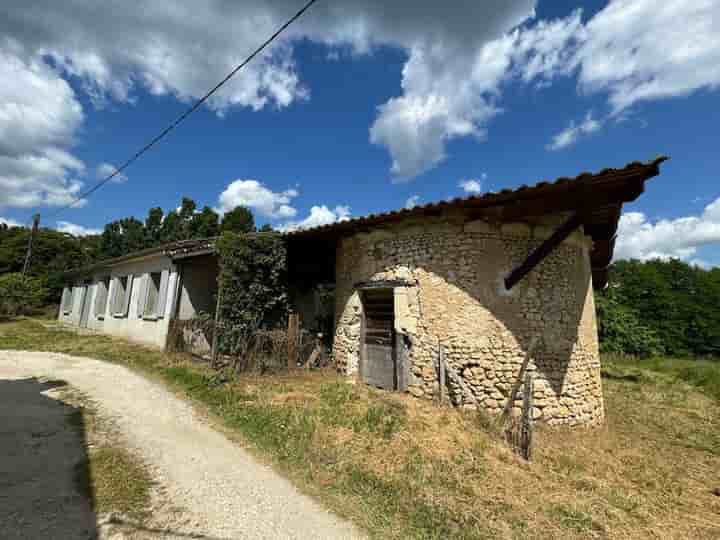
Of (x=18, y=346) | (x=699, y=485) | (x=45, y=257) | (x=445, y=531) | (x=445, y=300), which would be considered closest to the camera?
(x=445, y=531)

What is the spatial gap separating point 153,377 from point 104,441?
343 centimetres

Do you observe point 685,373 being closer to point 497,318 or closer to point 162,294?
point 497,318

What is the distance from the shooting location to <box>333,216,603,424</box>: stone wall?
5.77 metres

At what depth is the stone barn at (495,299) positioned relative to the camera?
18.7 feet

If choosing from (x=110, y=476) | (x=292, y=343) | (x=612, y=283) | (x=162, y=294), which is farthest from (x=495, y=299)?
(x=612, y=283)

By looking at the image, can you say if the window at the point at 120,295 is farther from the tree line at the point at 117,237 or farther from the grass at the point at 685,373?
the grass at the point at 685,373

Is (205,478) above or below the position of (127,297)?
below

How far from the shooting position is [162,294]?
10438 millimetres

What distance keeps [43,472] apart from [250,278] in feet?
17.0

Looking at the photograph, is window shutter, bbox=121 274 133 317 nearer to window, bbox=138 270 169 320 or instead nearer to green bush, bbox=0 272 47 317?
window, bbox=138 270 169 320

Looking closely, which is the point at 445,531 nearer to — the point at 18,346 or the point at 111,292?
the point at 18,346

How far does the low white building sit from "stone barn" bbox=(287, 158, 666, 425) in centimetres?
514

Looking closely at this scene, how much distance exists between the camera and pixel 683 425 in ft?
22.4

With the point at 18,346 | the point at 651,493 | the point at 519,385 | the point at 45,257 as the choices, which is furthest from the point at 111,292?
the point at 45,257
